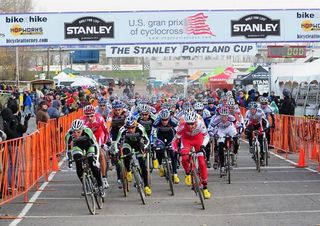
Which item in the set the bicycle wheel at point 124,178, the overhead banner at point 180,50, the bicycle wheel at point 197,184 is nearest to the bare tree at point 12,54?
the overhead banner at point 180,50

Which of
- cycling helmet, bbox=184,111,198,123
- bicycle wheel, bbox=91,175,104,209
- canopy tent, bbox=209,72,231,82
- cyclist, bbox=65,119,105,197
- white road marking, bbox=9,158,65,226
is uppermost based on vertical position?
canopy tent, bbox=209,72,231,82

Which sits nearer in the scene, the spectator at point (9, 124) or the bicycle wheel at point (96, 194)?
the bicycle wheel at point (96, 194)

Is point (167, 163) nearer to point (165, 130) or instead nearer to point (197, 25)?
point (165, 130)

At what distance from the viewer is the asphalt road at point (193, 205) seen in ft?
35.5

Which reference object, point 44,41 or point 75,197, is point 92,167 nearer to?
point 75,197

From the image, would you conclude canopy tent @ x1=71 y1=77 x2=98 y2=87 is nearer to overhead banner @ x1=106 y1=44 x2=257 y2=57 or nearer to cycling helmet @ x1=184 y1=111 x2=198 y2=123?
overhead banner @ x1=106 y1=44 x2=257 y2=57

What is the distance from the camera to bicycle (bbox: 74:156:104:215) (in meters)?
11.4

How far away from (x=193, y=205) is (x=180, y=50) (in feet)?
46.6

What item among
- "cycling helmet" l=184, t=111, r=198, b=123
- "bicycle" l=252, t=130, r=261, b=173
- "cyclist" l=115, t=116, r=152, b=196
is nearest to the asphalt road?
"bicycle" l=252, t=130, r=261, b=173

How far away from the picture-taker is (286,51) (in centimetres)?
→ 3462

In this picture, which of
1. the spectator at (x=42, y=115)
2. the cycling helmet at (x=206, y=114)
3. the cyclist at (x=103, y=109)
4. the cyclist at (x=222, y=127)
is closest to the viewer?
the cyclist at (x=222, y=127)

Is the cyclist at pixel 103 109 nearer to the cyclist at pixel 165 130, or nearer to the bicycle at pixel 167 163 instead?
the cyclist at pixel 165 130

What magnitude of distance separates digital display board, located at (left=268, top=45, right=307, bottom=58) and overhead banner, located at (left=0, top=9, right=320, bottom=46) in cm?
769

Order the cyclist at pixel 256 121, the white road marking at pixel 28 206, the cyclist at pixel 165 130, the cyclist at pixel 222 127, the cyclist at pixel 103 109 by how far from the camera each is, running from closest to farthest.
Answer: the white road marking at pixel 28 206 → the cyclist at pixel 165 130 → the cyclist at pixel 222 127 → the cyclist at pixel 256 121 → the cyclist at pixel 103 109
